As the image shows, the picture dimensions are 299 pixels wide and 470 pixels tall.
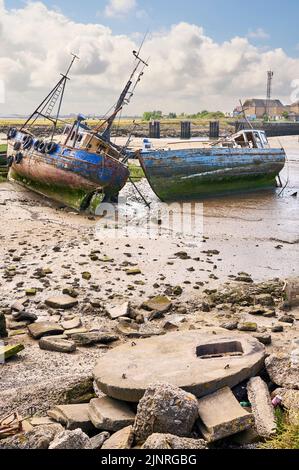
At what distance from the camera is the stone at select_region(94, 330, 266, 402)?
5.03 meters

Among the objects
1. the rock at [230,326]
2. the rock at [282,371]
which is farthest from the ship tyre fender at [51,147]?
the rock at [282,371]

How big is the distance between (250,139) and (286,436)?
2654 cm

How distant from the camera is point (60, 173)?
20.8 meters

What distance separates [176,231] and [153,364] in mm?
11052

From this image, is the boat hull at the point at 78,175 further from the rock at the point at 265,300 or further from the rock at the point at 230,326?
the rock at the point at 230,326

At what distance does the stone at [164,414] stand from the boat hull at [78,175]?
16.0m

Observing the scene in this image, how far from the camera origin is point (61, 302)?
918 centimetres

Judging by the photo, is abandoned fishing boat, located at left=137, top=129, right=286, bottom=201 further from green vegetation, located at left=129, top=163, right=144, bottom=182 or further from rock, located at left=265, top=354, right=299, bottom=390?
rock, located at left=265, top=354, right=299, bottom=390

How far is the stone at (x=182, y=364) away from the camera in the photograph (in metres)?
5.03

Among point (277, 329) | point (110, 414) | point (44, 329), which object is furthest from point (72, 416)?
point (277, 329)

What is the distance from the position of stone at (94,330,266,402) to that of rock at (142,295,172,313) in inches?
90.7

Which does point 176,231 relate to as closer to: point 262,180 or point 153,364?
point 153,364

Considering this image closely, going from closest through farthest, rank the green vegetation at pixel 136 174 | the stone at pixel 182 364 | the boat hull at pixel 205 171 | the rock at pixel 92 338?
1. the stone at pixel 182 364
2. the rock at pixel 92 338
3. the boat hull at pixel 205 171
4. the green vegetation at pixel 136 174

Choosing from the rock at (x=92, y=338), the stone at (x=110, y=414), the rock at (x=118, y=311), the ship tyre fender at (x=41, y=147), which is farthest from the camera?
the ship tyre fender at (x=41, y=147)
